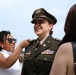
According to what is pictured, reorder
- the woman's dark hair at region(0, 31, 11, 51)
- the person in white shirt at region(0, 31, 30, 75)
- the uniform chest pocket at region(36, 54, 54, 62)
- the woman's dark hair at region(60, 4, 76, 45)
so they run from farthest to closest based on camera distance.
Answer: the woman's dark hair at region(0, 31, 11, 51), the person in white shirt at region(0, 31, 30, 75), the uniform chest pocket at region(36, 54, 54, 62), the woman's dark hair at region(60, 4, 76, 45)

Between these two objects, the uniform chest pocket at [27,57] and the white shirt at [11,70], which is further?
the white shirt at [11,70]

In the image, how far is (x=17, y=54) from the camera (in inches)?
134

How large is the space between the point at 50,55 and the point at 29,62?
0.27 meters

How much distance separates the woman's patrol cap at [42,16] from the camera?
3066 mm

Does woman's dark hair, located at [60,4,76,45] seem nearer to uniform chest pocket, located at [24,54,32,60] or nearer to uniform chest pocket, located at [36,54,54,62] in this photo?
uniform chest pocket, located at [36,54,54,62]

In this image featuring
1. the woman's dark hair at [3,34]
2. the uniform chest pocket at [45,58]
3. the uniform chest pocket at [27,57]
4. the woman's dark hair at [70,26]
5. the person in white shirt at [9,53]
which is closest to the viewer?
the woman's dark hair at [70,26]

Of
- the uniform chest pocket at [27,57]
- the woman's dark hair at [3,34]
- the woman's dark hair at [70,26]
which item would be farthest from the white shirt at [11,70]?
the woman's dark hair at [70,26]

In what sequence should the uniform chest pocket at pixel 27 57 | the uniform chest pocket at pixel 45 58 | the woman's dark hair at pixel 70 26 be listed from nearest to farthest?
the woman's dark hair at pixel 70 26
the uniform chest pocket at pixel 45 58
the uniform chest pocket at pixel 27 57

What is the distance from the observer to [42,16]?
10.2ft

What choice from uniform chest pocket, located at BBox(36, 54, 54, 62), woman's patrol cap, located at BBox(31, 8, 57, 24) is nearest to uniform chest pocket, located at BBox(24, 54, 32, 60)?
uniform chest pocket, located at BBox(36, 54, 54, 62)

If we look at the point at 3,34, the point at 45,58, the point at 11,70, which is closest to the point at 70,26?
the point at 45,58

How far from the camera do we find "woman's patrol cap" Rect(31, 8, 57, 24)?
307cm

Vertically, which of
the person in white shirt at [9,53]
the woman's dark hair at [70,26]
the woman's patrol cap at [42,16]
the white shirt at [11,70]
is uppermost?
the woman's dark hair at [70,26]

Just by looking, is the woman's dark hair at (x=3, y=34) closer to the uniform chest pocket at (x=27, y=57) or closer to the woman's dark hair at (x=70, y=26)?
the uniform chest pocket at (x=27, y=57)
